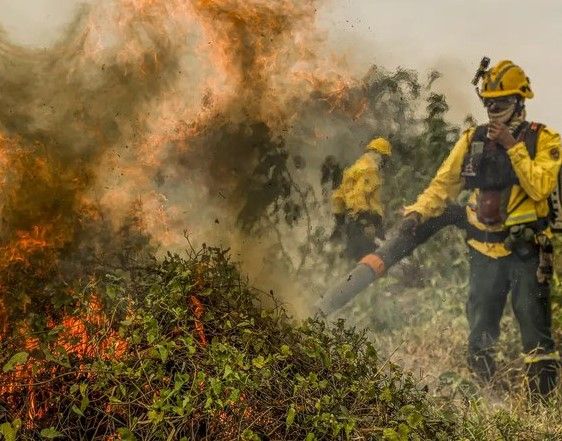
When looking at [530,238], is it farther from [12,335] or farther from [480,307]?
[12,335]

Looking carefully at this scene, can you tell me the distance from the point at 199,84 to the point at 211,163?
29.9 inches

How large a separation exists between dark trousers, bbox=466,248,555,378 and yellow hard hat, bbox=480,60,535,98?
1.55 meters

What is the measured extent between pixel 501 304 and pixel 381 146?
260 cm

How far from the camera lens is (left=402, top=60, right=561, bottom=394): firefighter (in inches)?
313

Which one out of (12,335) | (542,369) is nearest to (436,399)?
(542,369)

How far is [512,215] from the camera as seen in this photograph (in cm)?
807

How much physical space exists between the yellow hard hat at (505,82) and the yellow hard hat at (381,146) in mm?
2023

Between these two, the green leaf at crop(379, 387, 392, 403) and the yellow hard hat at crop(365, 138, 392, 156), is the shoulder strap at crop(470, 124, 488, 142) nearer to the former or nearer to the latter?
the yellow hard hat at crop(365, 138, 392, 156)

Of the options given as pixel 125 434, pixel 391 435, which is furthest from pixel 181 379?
pixel 391 435

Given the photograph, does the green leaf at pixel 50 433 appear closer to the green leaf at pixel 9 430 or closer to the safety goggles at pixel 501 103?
the green leaf at pixel 9 430

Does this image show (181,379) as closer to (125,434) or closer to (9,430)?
(125,434)

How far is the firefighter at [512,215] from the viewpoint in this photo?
7953mm

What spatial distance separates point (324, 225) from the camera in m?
9.66

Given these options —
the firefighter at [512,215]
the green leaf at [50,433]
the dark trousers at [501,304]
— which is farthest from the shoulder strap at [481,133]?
the green leaf at [50,433]
